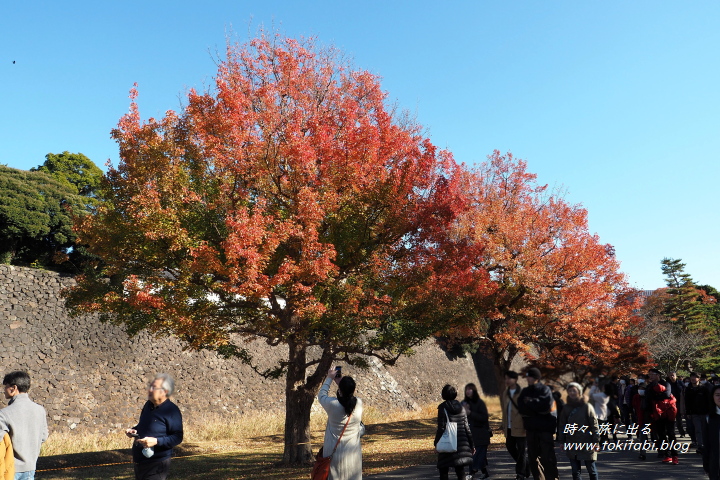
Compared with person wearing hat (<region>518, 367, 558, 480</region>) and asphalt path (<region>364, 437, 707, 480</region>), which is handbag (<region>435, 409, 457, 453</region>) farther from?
asphalt path (<region>364, 437, 707, 480</region>)

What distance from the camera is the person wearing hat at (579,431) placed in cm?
831

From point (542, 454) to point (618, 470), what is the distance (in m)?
3.55

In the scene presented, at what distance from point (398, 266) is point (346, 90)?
15.6 feet

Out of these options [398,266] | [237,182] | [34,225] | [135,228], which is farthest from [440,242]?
[34,225]

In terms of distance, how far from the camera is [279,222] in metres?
11.2

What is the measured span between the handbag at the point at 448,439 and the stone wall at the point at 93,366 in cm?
1605

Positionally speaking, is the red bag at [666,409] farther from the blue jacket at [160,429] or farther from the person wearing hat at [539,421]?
the blue jacket at [160,429]

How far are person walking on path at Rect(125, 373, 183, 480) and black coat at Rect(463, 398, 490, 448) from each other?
18.2 feet

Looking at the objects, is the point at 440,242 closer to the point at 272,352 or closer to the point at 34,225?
the point at 272,352

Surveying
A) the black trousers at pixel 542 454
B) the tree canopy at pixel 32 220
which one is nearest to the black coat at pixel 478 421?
the black trousers at pixel 542 454

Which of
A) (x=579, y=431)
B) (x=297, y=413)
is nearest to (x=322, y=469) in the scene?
(x=579, y=431)

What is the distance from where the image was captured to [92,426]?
19.1 m

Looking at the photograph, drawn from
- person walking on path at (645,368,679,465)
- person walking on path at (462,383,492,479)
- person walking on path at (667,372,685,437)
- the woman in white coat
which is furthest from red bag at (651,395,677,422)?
the woman in white coat

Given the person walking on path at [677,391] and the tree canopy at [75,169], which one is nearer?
the person walking on path at [677,391]
